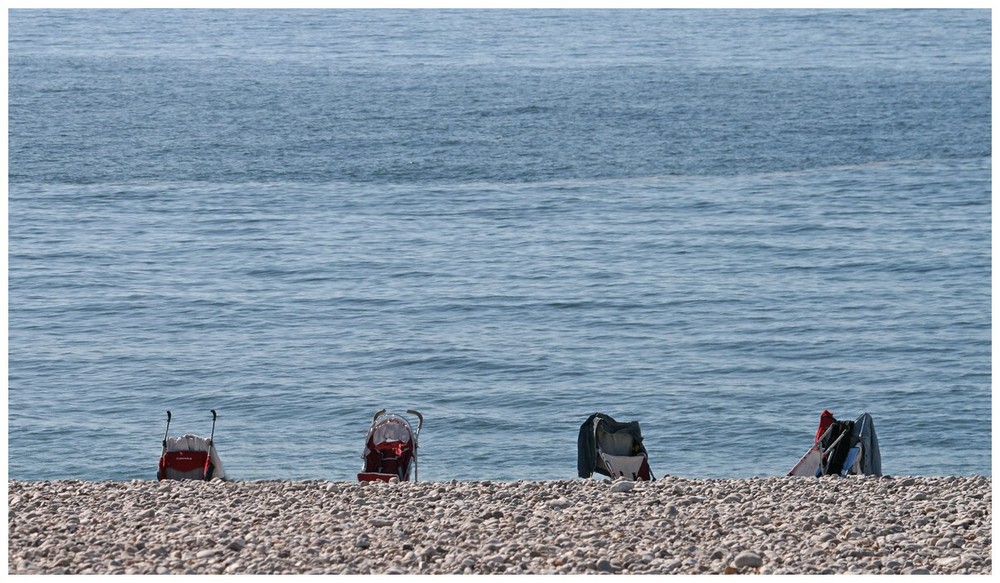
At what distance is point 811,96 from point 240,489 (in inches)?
1286

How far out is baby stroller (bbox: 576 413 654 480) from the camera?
1288 centimetres

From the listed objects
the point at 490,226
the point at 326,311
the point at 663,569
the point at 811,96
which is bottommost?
the point at 663,569

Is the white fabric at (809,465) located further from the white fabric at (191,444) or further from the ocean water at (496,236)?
the white fabric at (191,444)

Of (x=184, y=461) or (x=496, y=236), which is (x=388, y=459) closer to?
(x=184, y=461)

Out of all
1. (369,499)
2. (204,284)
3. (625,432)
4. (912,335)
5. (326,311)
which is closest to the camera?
(369,499)

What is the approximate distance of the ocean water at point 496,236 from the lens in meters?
20.7

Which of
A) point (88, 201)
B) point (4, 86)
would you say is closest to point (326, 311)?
point (88, 201)

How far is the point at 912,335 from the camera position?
26.0 metres

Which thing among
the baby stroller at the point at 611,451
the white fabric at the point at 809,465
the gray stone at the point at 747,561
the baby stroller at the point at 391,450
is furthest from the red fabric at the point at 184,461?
the gray stone at the point at 747,561

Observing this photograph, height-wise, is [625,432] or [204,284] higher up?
[204,284]

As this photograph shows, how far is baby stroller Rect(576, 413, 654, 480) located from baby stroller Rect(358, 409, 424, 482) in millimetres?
1670

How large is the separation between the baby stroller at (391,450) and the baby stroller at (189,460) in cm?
148

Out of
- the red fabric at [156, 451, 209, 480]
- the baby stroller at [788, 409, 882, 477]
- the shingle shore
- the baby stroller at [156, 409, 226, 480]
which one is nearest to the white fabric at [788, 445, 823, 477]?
the baby stroller at [788, 409, 882, 477]
